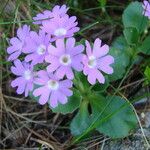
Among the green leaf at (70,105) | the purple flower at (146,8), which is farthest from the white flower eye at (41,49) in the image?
the purple flower at (146,8)

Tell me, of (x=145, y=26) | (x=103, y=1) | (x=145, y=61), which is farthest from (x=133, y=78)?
(x=103, y=1)

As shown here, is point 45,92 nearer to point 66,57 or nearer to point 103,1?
point 66,57

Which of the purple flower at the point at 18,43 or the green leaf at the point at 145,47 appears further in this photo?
the green leaf at the point at 145,47

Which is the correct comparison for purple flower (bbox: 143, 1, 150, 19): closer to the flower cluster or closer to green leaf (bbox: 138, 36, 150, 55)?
green leaf (bbox: 138, 36, 150, 55)

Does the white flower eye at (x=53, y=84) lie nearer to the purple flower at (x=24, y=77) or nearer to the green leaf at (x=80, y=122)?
the purple flower at (x=24, y=77)

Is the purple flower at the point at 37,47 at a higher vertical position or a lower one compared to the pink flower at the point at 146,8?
lower

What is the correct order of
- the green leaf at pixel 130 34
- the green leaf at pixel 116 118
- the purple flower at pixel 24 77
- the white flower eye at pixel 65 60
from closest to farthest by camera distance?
1. the white flower eye at pixel 65 60
2. the purple flower at pixel 24 77
3. the green leaf at pixel 116 118
4. the green leaf at pixel 130 34
